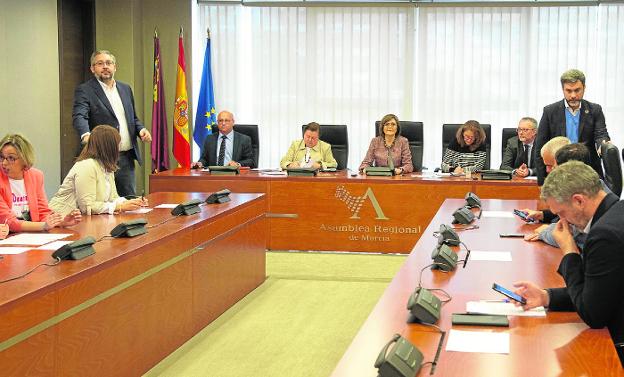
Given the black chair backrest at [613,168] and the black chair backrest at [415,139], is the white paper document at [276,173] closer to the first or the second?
the black chair backrest at [415,139]

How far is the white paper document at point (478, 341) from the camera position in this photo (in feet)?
7.59

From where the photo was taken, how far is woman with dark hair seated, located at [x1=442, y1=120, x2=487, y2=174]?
25.4 feet

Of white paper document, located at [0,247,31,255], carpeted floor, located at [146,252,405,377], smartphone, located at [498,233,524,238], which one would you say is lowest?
carpeted floor, located at [146,252,405,377]

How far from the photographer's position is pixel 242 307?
18.1ft

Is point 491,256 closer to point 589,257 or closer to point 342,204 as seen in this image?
point 589,257

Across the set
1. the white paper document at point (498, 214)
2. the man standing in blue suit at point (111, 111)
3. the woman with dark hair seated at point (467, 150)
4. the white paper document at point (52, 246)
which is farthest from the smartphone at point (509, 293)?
the woman with dark hair seated at point (467, 150)

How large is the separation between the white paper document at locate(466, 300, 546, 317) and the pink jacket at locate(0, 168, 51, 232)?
267cm

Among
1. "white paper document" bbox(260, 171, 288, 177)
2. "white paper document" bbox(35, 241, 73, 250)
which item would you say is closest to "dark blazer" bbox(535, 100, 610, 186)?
"white paper document" bbox(260, 171, 288, 177)

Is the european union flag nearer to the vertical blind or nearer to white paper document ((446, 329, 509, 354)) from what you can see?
the vertical blind

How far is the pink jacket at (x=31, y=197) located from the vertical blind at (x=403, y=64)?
5529 mm

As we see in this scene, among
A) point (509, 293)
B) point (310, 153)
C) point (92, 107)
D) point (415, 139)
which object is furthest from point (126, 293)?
point (415, 139)

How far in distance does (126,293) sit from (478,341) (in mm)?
1862

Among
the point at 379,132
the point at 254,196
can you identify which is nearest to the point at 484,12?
the point at 379,132

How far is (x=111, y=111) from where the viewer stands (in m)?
6.34
